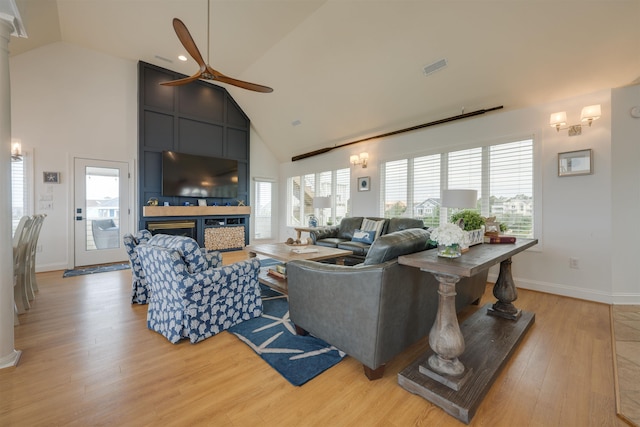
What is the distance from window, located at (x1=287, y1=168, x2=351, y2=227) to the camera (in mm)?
6426

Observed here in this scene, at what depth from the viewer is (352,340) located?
1800 millimetres

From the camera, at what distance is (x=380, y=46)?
12.6ft

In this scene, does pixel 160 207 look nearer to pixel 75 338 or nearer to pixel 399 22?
pixel 75 338

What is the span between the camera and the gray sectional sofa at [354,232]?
443 cm

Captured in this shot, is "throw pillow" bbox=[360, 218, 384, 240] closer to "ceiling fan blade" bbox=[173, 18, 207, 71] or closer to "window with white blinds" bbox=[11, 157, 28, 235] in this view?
"ceiling fan blade" bbox=[173, 18, 207, 71]

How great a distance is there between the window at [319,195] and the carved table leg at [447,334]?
439 centimetres

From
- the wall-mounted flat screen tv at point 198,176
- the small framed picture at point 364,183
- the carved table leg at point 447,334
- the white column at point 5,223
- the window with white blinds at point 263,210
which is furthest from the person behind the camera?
the window with white blinds at point 263,210

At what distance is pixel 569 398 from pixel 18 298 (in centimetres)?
504

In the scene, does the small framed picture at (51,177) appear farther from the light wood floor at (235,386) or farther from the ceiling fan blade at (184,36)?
the ceiling fan blade at (184,36)

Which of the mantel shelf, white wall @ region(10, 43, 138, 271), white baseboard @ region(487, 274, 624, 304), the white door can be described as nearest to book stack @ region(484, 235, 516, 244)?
white baseboard @ region(487, 274, 624, 304)

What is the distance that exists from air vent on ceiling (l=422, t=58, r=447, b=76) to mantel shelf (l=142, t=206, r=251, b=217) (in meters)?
5.27

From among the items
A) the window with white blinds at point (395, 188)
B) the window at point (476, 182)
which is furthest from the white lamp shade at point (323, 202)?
the window at point (476, 182)

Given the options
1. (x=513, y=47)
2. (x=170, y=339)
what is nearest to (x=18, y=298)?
(x=170, y=339)

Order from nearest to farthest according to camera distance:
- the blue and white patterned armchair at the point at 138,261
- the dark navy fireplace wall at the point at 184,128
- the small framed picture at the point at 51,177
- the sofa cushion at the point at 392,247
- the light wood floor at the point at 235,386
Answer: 1. the light wood floor at the point at 235,386
2. the sofa cushion at the point at 392,247
3. the blue and white patterned armchair at the point at 138,261
4. the small framed picture at the point at 51,177
5. the dark navy fireplace wall at the point at 184,128
